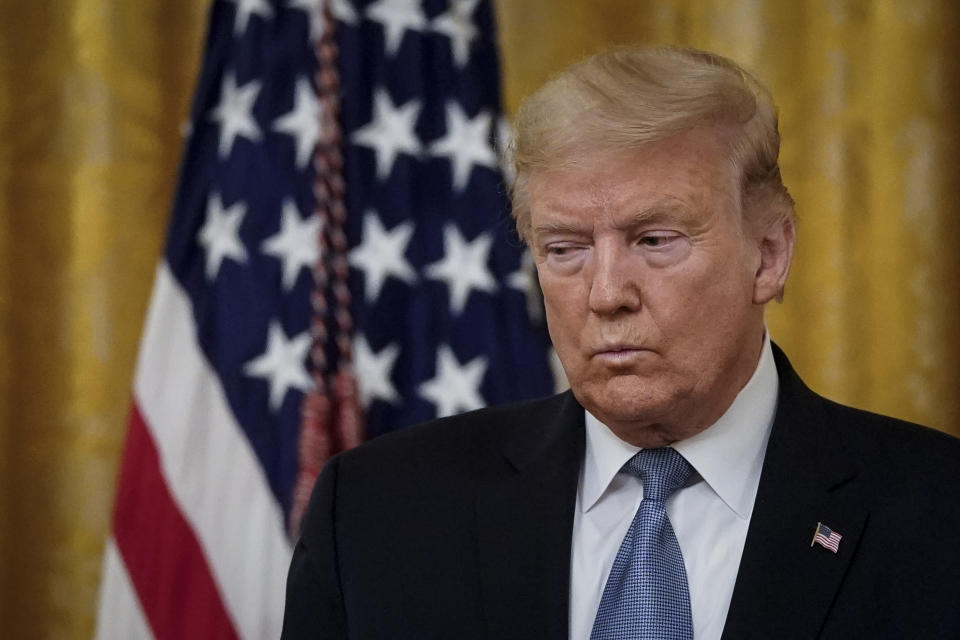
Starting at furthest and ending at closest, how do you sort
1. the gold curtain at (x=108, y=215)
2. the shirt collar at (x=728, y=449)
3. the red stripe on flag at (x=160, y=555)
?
1. the gold curtain at (x=108, y=215)
2. the red stripe on flag at (x=160, y=555)
3. the shirt collar at (x=728, y=449)

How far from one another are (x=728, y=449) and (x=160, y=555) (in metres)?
1.74

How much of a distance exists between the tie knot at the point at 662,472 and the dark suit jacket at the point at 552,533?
0.11 meters

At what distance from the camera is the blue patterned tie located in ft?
4.96

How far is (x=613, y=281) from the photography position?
1528 millimetres

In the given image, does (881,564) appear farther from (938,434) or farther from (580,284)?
(580,284)

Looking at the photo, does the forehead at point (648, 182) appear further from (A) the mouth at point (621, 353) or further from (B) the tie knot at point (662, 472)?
(B) the tie knot at point (662, 472)

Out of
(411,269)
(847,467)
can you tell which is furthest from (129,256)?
(847,467)

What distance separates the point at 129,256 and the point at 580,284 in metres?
2.08

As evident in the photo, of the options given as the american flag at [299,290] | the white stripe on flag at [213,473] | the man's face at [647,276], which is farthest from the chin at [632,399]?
Result: the white stripe on flag at [213,473]

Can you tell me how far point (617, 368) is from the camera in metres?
1.55

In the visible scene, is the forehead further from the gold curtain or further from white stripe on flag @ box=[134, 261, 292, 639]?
the gold curtain

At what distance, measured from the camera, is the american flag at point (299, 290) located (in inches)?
113

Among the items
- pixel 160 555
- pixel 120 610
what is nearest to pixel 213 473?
pixel 160 555

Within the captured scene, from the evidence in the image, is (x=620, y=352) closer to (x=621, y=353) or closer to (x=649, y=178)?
(x=621, y=353)
